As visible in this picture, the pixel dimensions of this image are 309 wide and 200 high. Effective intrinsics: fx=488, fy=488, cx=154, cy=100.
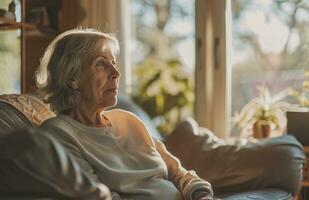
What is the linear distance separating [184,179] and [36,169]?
2.37 ft

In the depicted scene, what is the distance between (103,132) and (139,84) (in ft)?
5.89

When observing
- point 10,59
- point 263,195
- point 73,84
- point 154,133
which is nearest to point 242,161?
point 263,195

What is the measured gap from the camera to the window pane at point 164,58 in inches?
126

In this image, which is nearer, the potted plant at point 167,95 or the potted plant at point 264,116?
the potted plant at point 264,116

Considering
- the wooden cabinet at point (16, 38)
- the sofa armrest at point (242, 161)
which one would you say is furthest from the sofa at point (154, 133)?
the wooden cabinet at point (16, 38)

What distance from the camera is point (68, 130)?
Answer: 4.89 ft

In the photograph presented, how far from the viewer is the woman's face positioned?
5.25 ft

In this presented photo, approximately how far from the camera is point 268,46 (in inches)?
118

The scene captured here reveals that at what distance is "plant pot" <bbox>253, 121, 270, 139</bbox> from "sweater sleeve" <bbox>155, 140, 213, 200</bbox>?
1.07 m

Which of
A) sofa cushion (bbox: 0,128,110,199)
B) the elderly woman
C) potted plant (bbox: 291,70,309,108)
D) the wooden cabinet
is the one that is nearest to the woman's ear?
the elderly woman

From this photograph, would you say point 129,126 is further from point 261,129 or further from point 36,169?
point 261,129

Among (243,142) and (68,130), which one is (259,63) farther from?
(68,130)

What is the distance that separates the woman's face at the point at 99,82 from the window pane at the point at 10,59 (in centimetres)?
135

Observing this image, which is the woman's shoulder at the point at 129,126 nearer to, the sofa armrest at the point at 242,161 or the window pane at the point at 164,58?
the sofa armrest at the point at 242,161
